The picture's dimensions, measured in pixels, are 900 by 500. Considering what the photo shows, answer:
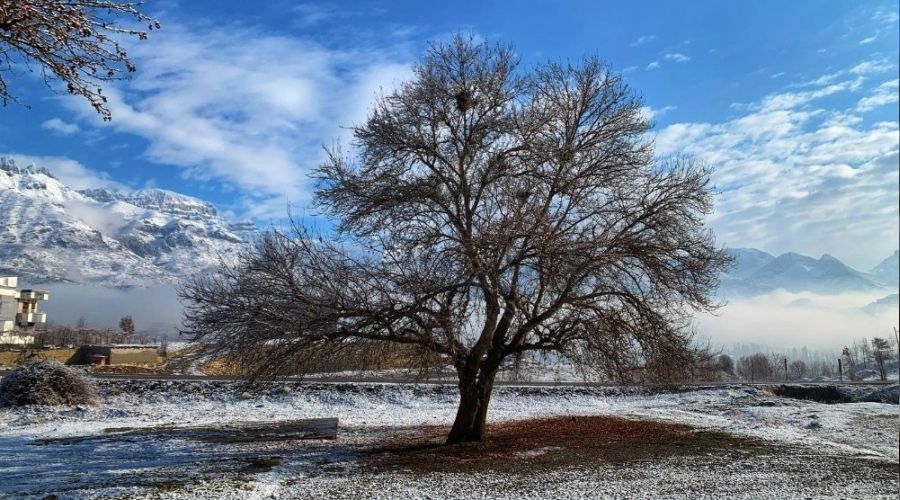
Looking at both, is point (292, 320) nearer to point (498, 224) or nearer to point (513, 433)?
point (498, 224)

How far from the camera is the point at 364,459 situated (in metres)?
14.4

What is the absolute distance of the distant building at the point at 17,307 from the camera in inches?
711

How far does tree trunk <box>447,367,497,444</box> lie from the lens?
16.2m

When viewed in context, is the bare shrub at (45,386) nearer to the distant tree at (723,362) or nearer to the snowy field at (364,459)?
the snowy field at (364,459)

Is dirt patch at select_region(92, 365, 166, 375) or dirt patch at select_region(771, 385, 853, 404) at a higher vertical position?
dirt patch at select_region(92, 365, 166, 375)

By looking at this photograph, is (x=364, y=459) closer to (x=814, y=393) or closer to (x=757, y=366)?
(x=814, y=393)

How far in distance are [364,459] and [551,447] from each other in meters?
5.07

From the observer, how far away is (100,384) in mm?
28531

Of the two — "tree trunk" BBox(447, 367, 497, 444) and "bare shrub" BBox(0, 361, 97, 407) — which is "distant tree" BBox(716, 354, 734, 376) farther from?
"bare shrub" BBox(0, 361, 97, 407)

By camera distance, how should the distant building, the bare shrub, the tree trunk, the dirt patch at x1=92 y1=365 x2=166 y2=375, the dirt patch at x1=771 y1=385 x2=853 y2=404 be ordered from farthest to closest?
1. the dirt patch at x1=92 y1=365 x2=166 y2=375
2. the dirt patch at x1=771 y1=385 x2=853 y2=404
3. the bare shrub
4. the distant building
5. the tree trunk

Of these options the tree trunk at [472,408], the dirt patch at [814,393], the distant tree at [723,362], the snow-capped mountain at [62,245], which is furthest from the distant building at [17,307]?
A: the dirt patch at [814,393]

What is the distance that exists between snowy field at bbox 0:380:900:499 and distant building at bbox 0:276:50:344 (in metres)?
3.21

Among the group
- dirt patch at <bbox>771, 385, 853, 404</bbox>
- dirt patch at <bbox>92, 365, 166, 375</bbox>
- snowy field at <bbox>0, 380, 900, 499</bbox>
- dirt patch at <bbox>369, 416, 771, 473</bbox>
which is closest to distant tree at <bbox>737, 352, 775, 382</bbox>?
dirt patch at <bbox>771, 385, 853, 404</bbox>

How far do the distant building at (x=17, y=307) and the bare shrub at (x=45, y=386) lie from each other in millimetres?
1681
